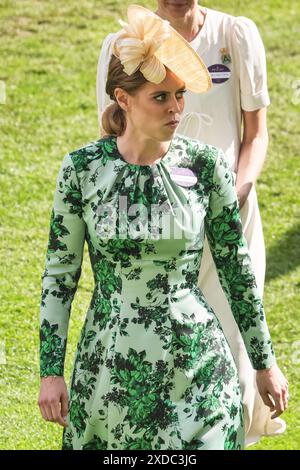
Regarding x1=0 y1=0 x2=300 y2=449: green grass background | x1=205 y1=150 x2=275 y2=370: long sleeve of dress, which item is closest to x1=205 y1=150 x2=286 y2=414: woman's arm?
x1=205 y1=150 x2=275 y2=370: long sleeve of dress

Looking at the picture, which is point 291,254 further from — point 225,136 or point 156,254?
point 156,254

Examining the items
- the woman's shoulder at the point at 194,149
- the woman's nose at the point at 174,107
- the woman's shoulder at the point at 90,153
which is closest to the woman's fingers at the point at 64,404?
the woman's shoulder at the point at 90,153

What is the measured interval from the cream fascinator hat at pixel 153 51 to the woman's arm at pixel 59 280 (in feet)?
1.31

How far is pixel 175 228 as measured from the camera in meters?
4.50

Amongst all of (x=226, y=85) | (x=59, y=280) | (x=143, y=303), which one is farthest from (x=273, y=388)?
(x=226, y=85)

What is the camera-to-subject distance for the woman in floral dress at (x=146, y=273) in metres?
4.50

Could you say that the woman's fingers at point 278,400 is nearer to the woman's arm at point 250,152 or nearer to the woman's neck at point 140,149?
the woman's neck at point 140,149

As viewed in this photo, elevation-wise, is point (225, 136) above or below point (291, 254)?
above

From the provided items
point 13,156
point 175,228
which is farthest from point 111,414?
point 13,156

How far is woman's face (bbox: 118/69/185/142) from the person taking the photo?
453 centimetres

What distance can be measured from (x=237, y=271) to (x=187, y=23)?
1311 millimetres

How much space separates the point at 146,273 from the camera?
4.51 metres

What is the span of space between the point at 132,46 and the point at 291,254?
180 inches

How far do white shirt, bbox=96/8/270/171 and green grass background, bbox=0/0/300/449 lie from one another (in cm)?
185
